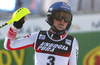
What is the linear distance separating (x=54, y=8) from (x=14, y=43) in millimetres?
673

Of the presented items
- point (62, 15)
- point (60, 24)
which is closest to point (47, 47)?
point (60, 24)

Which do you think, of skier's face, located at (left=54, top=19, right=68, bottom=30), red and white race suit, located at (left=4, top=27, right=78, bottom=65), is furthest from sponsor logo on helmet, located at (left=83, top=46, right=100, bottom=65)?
skier's face, located at (left=54, top=19, right=68, bottom=30)

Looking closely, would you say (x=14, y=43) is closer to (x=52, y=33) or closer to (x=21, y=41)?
(x=21, y=41)

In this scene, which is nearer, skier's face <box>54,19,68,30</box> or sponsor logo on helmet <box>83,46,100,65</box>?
skier's face <box>54,19,68,30</box>

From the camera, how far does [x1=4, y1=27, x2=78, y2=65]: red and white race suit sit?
10.3 ft

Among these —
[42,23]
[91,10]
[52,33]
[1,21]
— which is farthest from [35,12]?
[52,33]

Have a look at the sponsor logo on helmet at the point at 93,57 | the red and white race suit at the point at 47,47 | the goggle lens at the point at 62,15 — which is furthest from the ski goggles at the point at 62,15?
the sponsor logo on helmet at the point at 93,57

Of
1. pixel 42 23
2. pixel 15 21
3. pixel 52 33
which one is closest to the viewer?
pixel 15 21

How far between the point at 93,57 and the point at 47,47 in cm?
436

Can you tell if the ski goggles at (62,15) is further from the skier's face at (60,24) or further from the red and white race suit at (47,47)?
A: the red and white race suit at (47,47)

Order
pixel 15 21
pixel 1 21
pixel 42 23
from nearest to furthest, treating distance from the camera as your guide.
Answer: pixel 15 21 → pixel 1 21 → pixel 42 23

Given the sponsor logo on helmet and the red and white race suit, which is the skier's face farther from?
the sponsor logo on helmet

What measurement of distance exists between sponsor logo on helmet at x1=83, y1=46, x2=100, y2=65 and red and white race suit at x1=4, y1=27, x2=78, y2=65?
404 centimetres

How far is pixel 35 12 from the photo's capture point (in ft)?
22.0
